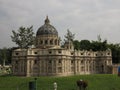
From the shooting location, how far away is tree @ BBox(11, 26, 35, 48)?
89.0 metres

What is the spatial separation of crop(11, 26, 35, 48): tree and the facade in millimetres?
15520

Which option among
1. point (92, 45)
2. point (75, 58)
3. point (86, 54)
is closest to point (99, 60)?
point (86, 54)

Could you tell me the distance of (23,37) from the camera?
89562 millimetres

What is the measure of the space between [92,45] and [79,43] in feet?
20.7

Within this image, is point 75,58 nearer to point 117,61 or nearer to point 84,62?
point 84,62

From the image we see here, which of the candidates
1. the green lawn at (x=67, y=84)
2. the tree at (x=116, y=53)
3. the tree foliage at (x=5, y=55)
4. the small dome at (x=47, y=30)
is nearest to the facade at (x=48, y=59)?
the small dome at (x=47, y=30)

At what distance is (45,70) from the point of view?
67.2 metres

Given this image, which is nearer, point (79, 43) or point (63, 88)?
point (63, 88)

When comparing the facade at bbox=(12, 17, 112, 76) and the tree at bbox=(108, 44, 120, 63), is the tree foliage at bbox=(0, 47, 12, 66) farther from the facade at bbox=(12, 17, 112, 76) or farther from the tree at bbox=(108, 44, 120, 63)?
the tree at bbox=(108, 44, 120, 63)

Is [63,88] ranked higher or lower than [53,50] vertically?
lower

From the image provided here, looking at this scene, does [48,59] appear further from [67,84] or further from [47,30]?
[67,84]

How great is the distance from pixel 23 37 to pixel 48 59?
2524cm

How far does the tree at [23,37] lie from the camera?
89000 millimetres

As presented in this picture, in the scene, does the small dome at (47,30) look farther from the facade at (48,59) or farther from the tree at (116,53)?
the tree at (116,53)
